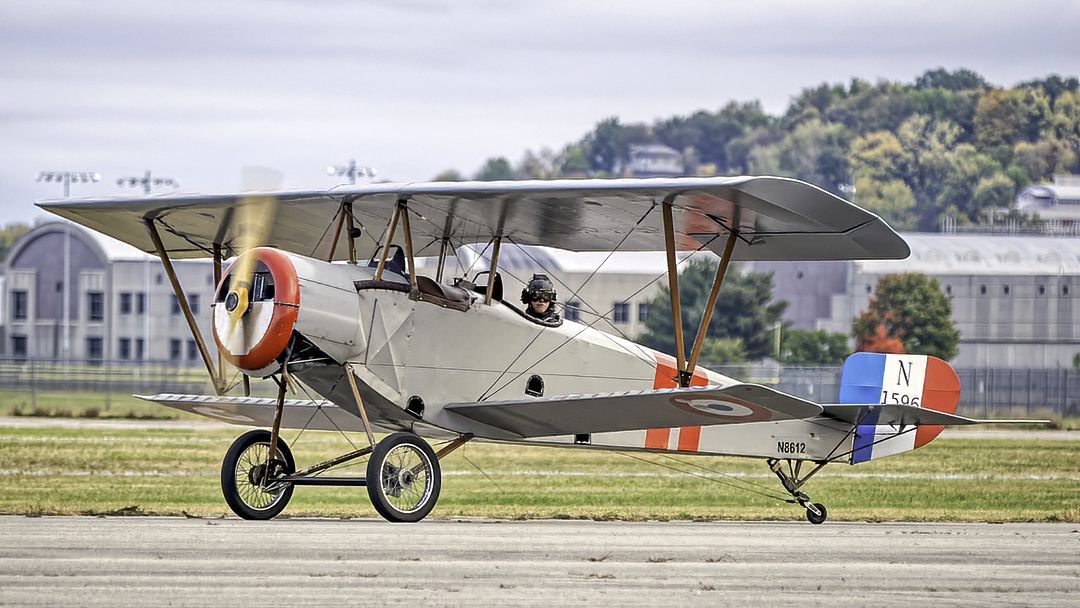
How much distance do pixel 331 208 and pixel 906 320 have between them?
59.8 m

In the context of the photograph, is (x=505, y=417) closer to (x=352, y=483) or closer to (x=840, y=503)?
(x=352, y=483)

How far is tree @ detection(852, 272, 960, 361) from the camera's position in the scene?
69.9 meters

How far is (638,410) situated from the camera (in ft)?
44.0

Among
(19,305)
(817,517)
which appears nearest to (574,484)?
(817,517)

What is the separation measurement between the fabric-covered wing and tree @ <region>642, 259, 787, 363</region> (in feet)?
172

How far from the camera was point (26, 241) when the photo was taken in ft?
289

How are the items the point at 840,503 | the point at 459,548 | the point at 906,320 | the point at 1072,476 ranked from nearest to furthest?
the point at 459,548 < the point at 840,503 < the point at 1072,476 < the point at 906,320

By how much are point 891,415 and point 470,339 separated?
4547 millimetres

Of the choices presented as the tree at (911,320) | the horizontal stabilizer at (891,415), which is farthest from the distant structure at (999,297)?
the horizontal stabilizer at (891,415)

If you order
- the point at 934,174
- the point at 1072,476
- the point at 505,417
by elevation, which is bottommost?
the point at 1072,476

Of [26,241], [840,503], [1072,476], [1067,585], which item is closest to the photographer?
[1067,585]

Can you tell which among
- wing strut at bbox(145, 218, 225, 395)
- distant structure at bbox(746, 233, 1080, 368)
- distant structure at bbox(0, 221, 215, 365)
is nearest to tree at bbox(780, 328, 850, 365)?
distant structure at bbox(746, 233, 1080, 368)

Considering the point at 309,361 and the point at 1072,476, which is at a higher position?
the point at 309,361

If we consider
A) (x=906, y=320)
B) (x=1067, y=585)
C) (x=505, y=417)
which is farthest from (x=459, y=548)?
(x=906, y=320)
